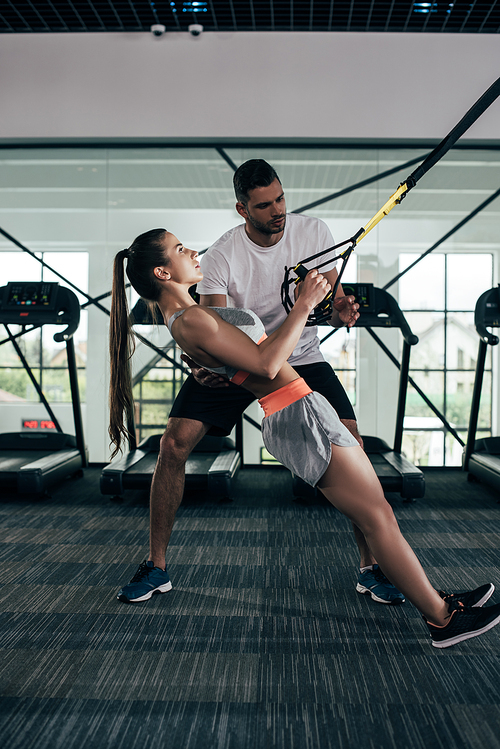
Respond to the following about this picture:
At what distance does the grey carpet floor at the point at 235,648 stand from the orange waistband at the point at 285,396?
2.41 ft

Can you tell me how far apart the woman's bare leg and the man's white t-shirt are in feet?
2.20

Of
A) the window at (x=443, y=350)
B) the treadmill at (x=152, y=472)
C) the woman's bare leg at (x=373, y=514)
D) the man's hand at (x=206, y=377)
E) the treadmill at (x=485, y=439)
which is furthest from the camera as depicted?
the window at (x=443, y=350)

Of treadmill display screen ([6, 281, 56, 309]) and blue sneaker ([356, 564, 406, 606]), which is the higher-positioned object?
treadmill display screen ([6, 281, 56, 309])

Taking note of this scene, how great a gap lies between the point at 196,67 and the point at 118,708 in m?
4.05

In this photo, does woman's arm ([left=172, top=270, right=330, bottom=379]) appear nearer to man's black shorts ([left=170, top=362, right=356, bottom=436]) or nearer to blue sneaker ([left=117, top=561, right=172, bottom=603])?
man's black shorts ([left=170, top=362, right=356, bottom=436])

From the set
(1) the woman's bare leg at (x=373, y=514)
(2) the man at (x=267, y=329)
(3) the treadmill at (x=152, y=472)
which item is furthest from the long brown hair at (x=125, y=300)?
(3) the treadmill at (x=152, y=472)

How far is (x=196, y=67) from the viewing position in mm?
3764

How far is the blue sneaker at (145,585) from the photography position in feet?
5.83

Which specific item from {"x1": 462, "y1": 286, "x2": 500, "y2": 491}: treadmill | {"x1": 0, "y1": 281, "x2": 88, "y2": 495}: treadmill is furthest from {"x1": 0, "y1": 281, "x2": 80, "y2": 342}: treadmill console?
{"x1": 462, "y1": 286, "x2": 500, "y2": 491}: treadmill

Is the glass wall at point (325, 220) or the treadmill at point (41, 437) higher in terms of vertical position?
the glass wall at point (325, 220)

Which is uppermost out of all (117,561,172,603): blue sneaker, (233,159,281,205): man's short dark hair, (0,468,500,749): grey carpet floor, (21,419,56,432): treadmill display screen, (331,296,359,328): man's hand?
(233,159,281,205): man's short dark hair

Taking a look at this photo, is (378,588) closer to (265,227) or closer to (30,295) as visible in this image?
(265,227)

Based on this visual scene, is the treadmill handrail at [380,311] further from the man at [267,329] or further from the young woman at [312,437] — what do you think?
the young woman at [312,437]

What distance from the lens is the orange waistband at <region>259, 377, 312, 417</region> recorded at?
56.1 inches
